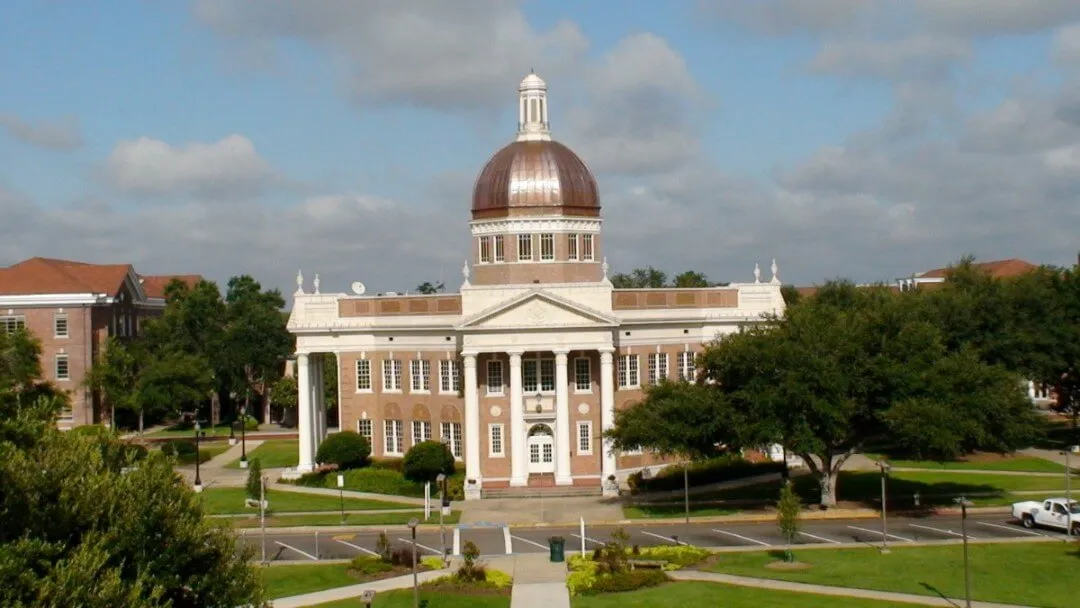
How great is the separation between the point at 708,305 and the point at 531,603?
34.5 metres

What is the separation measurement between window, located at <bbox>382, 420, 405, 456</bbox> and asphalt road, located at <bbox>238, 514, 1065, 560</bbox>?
1695 centimetres

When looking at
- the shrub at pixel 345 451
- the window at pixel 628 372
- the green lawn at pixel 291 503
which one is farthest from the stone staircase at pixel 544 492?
the shrub at pixel 345 451

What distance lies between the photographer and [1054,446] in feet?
266

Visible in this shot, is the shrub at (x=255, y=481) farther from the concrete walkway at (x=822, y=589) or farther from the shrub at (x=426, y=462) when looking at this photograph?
the concrete walkway at (x=822, y=589)

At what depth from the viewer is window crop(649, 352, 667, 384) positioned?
7269 cm

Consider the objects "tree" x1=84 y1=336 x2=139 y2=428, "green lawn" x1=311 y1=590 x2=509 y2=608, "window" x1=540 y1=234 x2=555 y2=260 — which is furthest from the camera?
"tree" x1=84 y1=336 x2=139 y2=428

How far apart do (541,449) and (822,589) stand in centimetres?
2846

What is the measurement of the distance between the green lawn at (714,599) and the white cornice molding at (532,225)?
1246 inches

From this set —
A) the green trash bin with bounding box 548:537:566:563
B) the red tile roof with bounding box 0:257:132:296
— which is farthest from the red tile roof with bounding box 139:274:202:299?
the green trash bin with bounding box 548:537:566:563

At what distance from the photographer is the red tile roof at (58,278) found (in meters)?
97.8

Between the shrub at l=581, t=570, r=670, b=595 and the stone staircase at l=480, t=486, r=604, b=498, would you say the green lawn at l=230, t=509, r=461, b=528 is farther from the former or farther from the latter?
the shrub at l=581, t=570, r=670, b=595

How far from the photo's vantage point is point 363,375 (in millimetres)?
75688

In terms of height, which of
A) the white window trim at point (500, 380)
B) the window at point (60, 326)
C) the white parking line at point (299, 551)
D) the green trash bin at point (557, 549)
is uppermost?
the window at point (60, 326)

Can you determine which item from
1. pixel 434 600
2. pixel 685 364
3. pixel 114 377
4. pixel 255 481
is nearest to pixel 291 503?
pixel 255 481
